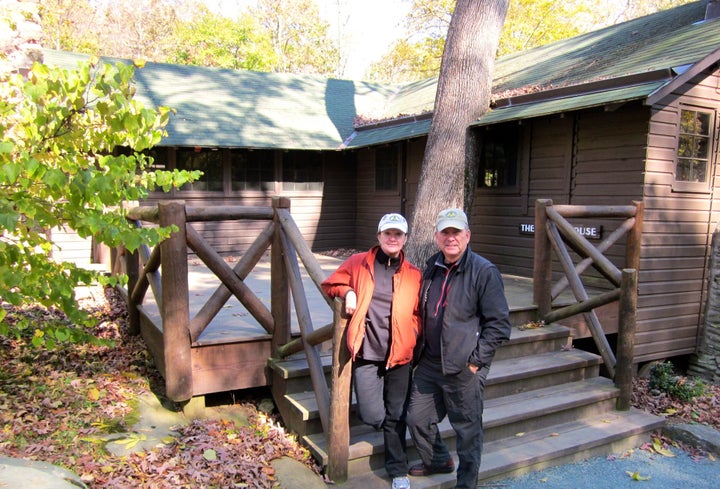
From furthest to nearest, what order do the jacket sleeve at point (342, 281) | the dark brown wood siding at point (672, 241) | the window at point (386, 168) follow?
the window at point (386, 168), the dark brown wood siding at point (672, 241), the jacket sleeve at point (342, 281)

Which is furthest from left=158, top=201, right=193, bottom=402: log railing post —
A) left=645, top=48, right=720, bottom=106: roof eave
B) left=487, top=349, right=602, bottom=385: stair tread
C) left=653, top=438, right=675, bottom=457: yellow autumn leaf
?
left=645, top=48, right=720, bottom=106: roof eave

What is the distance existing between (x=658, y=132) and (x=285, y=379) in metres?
5.53

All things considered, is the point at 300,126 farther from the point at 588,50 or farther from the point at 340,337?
the point at 340,337

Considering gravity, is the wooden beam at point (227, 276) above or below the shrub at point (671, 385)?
above

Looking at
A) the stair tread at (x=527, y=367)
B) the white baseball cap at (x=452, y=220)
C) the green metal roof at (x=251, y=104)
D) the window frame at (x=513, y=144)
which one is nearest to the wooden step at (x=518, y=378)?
the stair tread at (x=527, y=367)

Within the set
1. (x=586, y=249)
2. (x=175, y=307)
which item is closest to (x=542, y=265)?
(x=586, y=249)

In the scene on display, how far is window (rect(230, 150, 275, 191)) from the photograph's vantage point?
40.0ft

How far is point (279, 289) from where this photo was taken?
15.1 feet

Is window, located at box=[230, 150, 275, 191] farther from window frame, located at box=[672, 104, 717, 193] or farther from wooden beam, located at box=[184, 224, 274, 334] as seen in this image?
window frame, located at box=[672, 104, 717, 193]

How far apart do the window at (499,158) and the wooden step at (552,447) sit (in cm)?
488

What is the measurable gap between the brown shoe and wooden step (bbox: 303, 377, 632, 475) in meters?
0.21

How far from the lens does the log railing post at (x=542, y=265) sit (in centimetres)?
604

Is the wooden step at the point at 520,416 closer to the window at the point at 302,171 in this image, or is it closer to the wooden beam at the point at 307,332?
the wooden beam at the point at 307,332

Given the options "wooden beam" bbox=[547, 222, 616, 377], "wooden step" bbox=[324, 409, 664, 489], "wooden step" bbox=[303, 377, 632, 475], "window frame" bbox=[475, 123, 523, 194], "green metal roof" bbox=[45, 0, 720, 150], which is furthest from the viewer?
"window frame" bbox=[475, 123, 523, 194]
